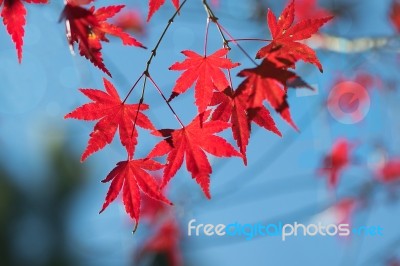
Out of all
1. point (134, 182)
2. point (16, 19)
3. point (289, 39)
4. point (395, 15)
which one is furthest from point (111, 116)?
point (395, 15)

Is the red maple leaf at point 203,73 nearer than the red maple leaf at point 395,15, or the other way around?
the red maple leaf at point 203,73

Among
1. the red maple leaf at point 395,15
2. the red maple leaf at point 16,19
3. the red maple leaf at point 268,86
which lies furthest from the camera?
the red maple leaf at point 395,15

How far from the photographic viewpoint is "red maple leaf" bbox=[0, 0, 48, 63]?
0.90 m

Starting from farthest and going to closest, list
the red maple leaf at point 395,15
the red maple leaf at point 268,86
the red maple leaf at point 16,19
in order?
the red maple leaf at point 395,15 → the red maple leaf at point 16,19 → the red maple leaf at point 268,86

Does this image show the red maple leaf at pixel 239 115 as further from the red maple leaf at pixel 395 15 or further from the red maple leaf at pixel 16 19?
the red maple leaf at pixel 395 15

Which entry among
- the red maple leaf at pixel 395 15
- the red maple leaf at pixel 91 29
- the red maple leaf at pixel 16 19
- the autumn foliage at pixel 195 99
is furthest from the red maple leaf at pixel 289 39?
the red maple leaf at pixel 395 15

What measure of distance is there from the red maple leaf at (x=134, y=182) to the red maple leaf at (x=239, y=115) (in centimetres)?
16

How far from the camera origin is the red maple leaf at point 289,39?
0.85 metres

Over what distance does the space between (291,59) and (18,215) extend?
963 centimetres

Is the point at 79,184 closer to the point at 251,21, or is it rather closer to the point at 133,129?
the point at 251,21

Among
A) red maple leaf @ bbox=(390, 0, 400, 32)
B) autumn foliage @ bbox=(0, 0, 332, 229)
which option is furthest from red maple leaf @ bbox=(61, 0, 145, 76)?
red maple leaf @ bbox=(390, 0, 400, 32)

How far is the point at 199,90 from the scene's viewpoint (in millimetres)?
919

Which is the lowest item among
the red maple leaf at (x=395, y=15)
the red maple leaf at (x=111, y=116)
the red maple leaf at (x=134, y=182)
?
the red maple leaf at (x=134, y=182)

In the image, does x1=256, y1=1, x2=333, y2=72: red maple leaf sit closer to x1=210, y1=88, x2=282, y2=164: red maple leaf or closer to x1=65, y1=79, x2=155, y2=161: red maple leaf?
x1=210, y1=88, x2=282, y2=164: red maple leaf
